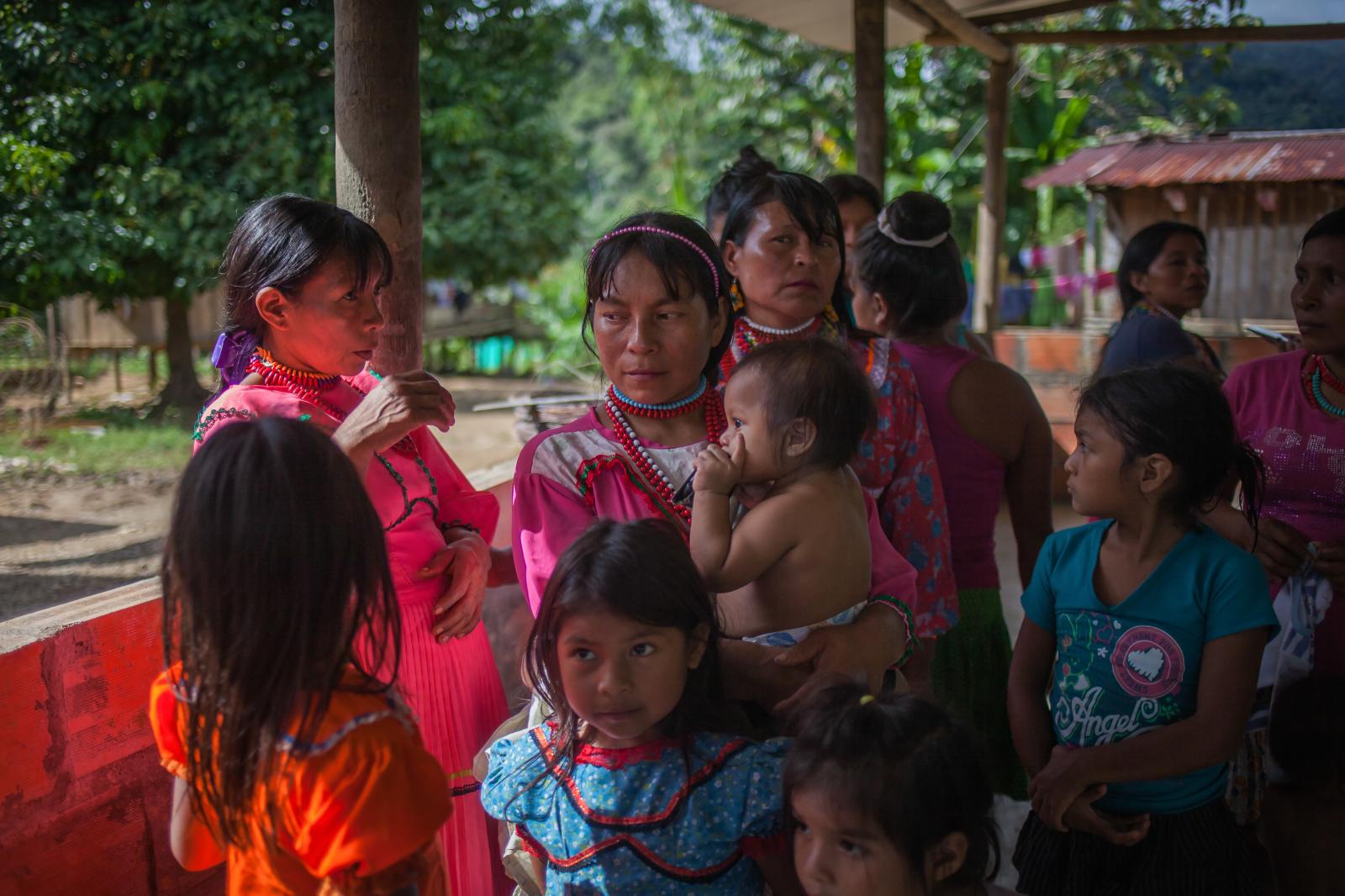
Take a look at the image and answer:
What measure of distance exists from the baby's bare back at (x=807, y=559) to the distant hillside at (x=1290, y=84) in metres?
8.52

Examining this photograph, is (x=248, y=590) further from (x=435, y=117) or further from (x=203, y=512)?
(x=435, y=117)

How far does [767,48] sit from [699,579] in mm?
15746

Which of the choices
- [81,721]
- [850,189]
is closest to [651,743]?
[81,721]

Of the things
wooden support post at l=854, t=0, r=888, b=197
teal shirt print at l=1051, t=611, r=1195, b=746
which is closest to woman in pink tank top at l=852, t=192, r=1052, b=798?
teal shirt print at l=1051, t=611, r=1195, b=746

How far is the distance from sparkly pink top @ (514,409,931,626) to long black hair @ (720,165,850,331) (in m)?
0.74

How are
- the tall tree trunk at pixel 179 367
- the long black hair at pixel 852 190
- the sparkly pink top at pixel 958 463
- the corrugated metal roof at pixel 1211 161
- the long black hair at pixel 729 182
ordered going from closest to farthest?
1. the sparkly pink top at pixel 958 463
2. the long black hair at pixel 729 182
3. the long black hair at pixel 852 190
4. the corrugated metal roof at pixel 1211 161
5. the tall tree trunk at pixel 179 367

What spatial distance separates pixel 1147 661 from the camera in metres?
2.05

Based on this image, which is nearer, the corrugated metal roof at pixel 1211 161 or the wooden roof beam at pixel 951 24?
the wooden roof beam at pixel 951 24

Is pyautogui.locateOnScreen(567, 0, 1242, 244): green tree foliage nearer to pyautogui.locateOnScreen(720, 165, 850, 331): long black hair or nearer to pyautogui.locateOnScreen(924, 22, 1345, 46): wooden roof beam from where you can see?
pyautogui.locateOnScreen(924, 22, 1345, 46): wooden roof beam

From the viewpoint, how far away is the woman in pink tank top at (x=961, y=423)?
2906 mm

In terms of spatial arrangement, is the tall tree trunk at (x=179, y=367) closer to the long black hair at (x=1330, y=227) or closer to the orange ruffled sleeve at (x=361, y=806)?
the long black hair at (x=1330, y=227)

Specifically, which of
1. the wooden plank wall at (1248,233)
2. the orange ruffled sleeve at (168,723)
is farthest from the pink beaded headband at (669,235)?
the wooden plank wall at (1248,233)

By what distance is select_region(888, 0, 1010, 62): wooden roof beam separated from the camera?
240 inches

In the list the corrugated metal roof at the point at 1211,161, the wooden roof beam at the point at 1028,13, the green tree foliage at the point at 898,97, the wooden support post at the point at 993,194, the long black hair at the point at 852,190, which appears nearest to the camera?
the long black hair at the point at 852,190
